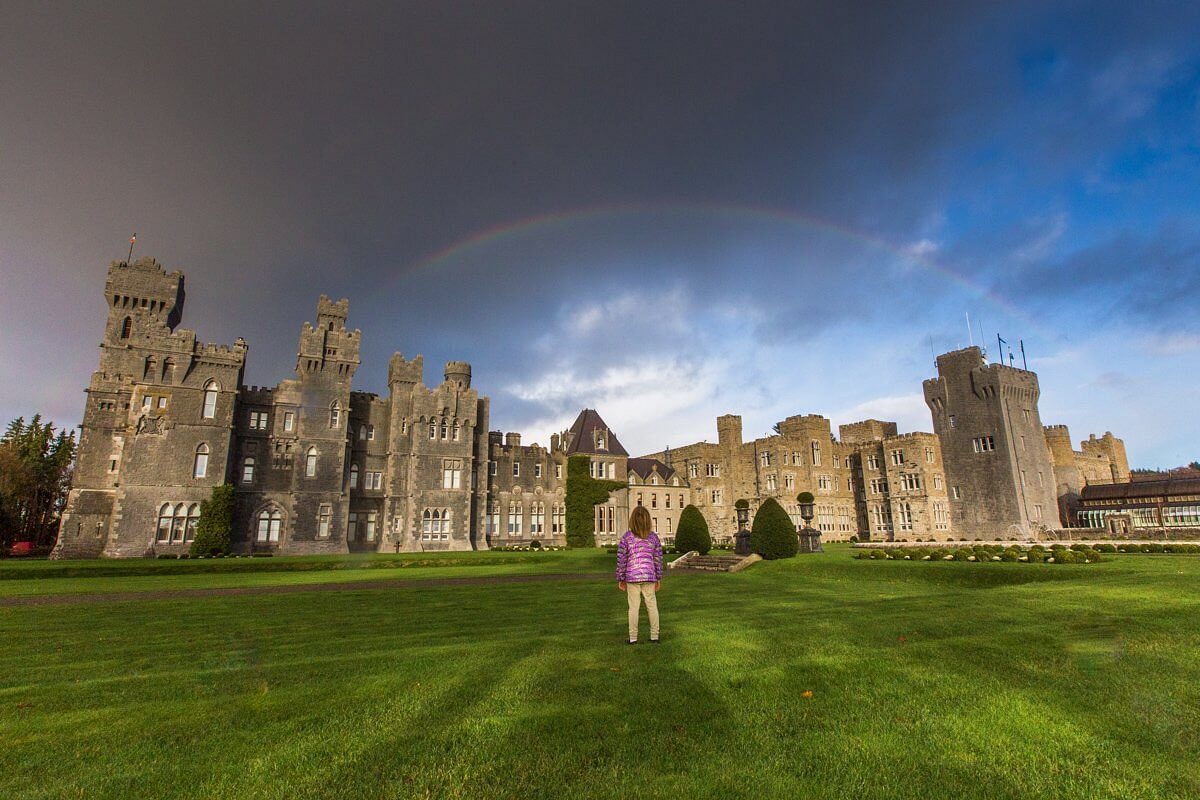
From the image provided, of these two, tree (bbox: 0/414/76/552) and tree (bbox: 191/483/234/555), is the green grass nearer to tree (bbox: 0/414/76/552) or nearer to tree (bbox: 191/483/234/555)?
tree (bbox: 191/483/234/555)

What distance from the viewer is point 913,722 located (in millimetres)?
5848

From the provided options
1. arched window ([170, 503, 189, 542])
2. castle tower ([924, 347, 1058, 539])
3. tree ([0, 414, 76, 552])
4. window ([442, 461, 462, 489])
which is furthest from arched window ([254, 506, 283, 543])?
castle tower ([924, 347, 1058, 539])

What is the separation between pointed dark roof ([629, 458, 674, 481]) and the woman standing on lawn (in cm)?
5732

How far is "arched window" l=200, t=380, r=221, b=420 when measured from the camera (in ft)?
147

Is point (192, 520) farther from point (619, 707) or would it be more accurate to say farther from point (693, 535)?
point (619, 707)

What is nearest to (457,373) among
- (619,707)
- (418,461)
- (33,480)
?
(418,461)

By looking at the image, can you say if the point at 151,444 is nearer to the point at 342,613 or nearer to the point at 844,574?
the point at 342,613

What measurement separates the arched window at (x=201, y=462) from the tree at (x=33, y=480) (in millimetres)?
18969

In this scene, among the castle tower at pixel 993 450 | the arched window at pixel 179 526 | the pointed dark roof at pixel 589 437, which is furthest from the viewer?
the pointed dark roof at pixel 589 437

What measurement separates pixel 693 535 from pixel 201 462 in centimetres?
3648

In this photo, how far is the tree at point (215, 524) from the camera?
134 feet

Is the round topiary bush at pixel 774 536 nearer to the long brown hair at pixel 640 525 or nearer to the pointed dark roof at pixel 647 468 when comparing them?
the long brown hair at pixel 640 525

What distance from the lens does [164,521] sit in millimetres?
42000

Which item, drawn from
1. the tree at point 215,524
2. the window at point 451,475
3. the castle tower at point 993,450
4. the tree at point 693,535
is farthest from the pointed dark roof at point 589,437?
the castle tower at point 993,450
